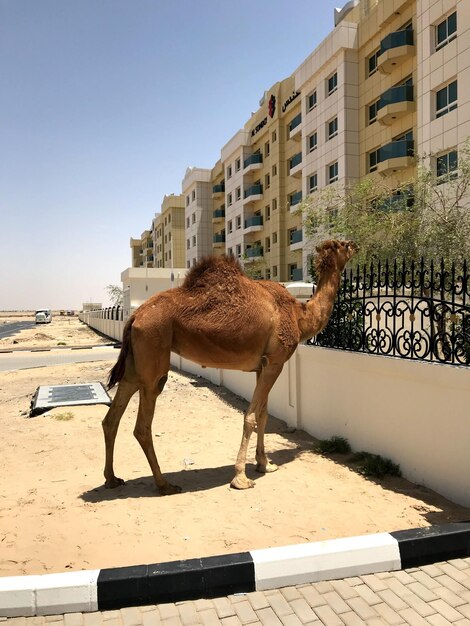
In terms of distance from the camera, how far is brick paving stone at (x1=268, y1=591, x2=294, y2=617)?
9.75ft

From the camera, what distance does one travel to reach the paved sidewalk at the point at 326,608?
2.88 metres

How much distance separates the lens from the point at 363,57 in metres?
27.5

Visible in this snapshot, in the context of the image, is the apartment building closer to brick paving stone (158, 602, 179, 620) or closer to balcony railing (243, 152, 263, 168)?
balcony railing (243, 152, 263, 168)

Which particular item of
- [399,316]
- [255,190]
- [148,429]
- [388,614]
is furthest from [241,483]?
[255,190]

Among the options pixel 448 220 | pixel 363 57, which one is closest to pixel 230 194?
pixel 363 57

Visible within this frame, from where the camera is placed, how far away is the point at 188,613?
2.99 metres

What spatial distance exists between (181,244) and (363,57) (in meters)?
42.0

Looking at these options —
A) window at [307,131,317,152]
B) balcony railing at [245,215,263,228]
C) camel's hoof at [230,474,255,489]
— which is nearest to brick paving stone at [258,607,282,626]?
camel's hoof at [230,474,255,489]

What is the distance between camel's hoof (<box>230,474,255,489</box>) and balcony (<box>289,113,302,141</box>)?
32723 mm

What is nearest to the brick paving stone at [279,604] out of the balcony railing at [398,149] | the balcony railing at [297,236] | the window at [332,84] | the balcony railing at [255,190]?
the balcony railing at [398,149]

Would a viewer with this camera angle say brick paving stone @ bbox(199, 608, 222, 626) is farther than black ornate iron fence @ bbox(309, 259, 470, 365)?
No

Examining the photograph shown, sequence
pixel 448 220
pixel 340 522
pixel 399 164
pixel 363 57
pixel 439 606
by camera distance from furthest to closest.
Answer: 1. pixel 363 57
2. pixel 399 164
3. pixel 448 220
4. pixel 340 522
5. pixel 439 606

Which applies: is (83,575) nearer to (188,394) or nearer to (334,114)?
(188,394)

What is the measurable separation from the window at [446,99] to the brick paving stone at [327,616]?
22.1 m
